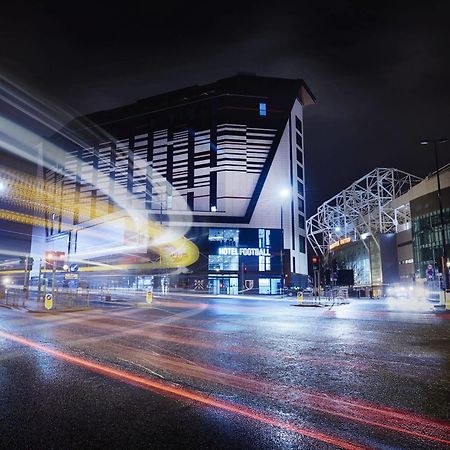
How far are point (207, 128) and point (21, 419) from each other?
8470 centimetres

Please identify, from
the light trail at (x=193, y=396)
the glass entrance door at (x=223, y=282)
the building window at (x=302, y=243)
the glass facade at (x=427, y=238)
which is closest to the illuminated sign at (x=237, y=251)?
the glass entrance door at (x=223, y=282)

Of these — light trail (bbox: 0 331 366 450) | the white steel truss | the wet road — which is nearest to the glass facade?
the white steel truss

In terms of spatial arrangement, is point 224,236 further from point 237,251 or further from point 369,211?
point 369,211

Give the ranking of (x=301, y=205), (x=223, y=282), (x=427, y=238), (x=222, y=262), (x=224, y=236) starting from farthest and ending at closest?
(x=301, y=205), (x=224, y=236), (x=222, y=262), (x=223, y=282), (x=427, y=238)

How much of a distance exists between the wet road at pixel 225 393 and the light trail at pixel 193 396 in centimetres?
2

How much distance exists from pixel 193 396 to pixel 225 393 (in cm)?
A: 49

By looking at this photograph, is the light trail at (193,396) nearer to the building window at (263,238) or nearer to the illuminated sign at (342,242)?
the building window at (263,238)

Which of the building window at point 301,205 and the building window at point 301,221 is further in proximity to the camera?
the building window at point 301,205

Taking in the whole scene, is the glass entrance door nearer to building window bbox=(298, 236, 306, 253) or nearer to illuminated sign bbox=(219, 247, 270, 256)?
illuminated sign bbox=(219, 247, 270, 256)

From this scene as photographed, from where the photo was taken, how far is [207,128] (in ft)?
282

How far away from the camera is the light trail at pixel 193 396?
4.06m

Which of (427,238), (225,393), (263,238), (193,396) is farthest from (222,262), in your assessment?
(193,396)

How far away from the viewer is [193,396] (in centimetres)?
557

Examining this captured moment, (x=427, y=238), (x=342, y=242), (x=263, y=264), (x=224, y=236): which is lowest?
(x=263, y=264)
